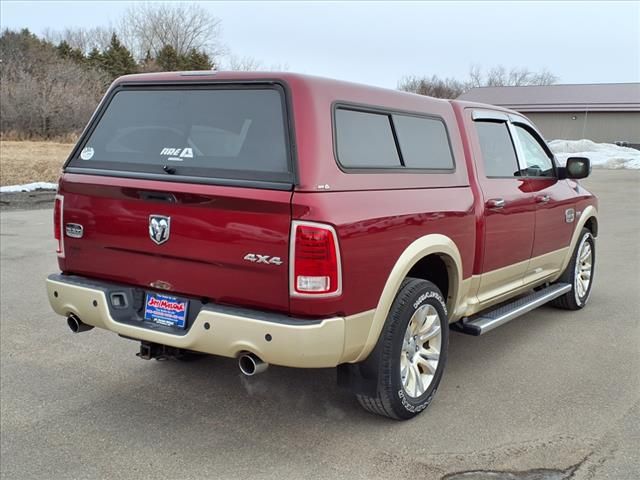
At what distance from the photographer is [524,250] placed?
16.7 ft

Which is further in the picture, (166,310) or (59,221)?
(59,221)

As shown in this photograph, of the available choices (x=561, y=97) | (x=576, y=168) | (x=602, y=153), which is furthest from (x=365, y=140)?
(x=561, y=97)

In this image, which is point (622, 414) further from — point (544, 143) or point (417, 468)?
point (544, 143)

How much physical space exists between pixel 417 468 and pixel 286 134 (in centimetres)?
185

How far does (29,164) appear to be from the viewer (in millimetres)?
21266

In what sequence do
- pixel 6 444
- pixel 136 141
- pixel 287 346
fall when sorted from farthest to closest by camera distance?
1. pixel 136 141
2. pixel 6 444
3. pixel 287 346

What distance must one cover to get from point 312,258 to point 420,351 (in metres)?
1.24

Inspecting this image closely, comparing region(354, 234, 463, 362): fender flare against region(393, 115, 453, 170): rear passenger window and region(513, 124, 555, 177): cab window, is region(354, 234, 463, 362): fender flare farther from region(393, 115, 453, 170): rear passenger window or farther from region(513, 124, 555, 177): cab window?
region(513, 124, 555, 177): cab window

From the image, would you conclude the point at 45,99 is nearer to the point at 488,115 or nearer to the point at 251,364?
the point at 488,115

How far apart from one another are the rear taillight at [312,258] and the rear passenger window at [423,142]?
105 cm

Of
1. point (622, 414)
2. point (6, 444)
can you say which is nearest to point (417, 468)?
point (622, 414)

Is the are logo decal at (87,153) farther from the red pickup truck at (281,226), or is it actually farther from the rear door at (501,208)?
the rear door at (501,208)

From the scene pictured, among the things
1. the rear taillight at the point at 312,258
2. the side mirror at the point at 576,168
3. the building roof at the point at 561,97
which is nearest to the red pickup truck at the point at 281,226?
the rear taillight at the point at 312,258

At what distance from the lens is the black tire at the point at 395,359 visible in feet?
11.8
